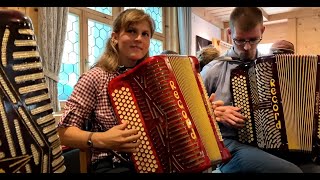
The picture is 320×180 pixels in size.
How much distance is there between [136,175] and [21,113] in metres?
0.50

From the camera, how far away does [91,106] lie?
4.18ft

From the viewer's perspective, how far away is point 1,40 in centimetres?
74

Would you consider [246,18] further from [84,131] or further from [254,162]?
[84,131]

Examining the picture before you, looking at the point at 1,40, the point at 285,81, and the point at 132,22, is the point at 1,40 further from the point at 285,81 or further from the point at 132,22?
the point at 285,81

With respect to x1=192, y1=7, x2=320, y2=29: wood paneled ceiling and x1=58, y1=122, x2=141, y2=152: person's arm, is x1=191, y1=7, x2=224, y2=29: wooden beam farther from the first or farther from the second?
x1=58, y1=122, x2=141, y2=152: person's arm

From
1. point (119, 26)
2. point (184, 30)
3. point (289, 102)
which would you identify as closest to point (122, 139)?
point (119, 26)

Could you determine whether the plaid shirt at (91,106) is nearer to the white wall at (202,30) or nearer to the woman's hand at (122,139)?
the woman's hand at (122,139)

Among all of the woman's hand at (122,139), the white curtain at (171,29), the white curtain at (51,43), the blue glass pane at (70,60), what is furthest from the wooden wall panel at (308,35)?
the woman's hand at (122,139)

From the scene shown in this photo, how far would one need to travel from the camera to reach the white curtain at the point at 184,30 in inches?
184

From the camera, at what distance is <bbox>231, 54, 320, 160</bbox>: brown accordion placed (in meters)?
1.38

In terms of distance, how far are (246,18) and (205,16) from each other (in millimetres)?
4113

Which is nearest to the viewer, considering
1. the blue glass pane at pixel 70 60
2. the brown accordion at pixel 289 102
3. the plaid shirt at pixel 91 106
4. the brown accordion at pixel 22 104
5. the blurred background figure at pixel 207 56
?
the brown accordion at pixel 22 104

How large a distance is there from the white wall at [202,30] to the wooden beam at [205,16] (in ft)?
0.21
